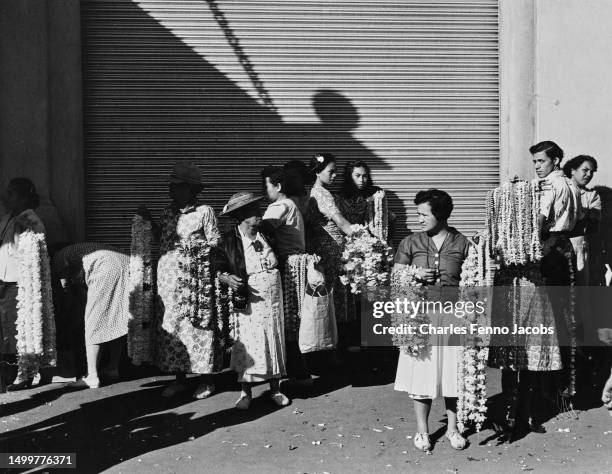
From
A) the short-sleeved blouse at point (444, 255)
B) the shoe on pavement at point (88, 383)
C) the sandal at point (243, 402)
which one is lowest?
the sandal at point (243, 402)

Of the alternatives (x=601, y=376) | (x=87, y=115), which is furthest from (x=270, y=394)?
(x=87, y=115)

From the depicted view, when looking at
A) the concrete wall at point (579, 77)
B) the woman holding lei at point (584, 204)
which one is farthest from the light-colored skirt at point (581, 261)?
the concrete wall at point (579, 77)

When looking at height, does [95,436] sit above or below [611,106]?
below

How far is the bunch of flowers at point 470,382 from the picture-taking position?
636 cm

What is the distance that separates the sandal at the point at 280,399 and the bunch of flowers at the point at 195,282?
0.88 meters

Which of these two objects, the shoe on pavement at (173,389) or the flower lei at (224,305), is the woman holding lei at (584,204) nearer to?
the flower lei at (224,305)

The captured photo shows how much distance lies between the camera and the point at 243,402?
24.4 ft

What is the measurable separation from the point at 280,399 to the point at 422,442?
157cm

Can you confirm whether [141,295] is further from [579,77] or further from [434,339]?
[579,77]

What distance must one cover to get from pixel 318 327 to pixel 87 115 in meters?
3.73

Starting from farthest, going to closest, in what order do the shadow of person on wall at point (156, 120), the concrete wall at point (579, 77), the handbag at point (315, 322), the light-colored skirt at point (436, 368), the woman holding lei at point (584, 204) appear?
the concrete wall at point (579, 77)
the shadow of person on wall at point (156, 120)
the woman holding lei at point (584, 204)
the handbag at point (315, 322)
the light-colored skirt at point (436, 368)

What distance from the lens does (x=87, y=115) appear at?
9.49 m

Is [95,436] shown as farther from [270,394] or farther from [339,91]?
[339,91]

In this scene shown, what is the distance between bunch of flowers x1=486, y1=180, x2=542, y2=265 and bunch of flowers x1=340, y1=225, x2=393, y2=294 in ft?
3.01
